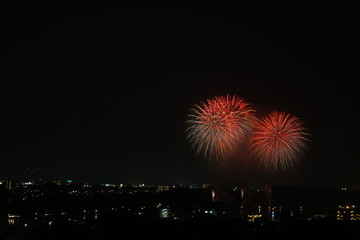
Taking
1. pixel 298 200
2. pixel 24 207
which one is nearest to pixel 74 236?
pixel 24 207

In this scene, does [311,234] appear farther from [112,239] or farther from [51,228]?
[51,228]

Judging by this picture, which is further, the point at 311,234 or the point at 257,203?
the point at 257,203

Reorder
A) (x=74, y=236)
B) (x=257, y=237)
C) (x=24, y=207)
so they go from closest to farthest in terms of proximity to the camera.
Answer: (x=74, y=236), (x=257, y=237), (x=24, y=207)

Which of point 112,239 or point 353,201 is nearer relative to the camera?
point 112,239

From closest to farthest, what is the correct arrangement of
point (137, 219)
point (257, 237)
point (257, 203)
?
point (257, 237), point (137, 219), point (257, 203)

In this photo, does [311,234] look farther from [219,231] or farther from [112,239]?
[112,239]

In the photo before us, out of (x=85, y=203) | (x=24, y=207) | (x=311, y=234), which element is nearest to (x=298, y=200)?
(x=85, y=203)

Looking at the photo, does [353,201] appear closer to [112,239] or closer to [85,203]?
[85,203]

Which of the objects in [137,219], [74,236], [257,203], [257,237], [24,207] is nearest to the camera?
[74,236]
